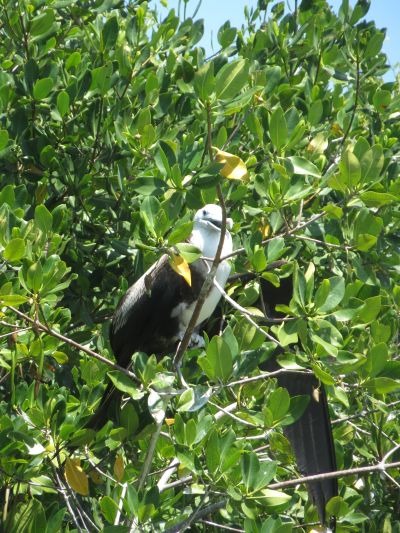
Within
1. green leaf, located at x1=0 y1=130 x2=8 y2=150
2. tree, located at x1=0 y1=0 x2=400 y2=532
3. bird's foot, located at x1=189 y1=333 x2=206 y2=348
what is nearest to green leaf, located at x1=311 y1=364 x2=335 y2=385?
tree, located at x1=0 y1=0 x2=400 y2=532

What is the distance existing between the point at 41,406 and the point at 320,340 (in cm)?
86

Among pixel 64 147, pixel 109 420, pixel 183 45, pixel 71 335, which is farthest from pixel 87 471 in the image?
pixel 183 45

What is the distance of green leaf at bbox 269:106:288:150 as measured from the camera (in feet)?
8.95

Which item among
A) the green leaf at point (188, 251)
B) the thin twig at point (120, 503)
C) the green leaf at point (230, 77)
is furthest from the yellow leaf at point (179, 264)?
the thin twig at point (120, 503)

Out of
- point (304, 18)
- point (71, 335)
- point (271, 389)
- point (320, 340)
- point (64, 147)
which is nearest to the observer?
point (320, 340)

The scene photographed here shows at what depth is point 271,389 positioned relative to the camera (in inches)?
116

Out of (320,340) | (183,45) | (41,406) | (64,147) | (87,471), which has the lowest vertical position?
(87,471)

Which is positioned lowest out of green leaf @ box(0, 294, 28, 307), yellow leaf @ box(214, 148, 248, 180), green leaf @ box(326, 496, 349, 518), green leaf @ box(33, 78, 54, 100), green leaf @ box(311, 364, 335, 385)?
green leaf @ box(326, 496, 349, 518)

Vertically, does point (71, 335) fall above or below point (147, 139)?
below

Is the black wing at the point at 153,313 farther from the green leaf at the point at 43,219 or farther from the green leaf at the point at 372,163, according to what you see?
the green leaf at the point at 372,163

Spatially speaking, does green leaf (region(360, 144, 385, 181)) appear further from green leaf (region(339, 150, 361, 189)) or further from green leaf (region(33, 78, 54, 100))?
green leaf (region(33, 78, 54, 100))

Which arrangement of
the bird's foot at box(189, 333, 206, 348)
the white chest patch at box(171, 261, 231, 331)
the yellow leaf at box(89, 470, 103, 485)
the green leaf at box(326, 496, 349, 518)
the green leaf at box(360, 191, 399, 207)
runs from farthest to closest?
1. the bird's foot at box(189, 333, 206, 348)
2. the white chest patch at box(171, 261, 231, 331)
3. the yellow leaf at box(89, 470, 103, 485)
4. the green leaf at box(326, 496, 349, 518)
5. the green leaf at box(360, 191, 399, 207)

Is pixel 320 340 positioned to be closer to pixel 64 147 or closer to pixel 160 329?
pixel 160 329

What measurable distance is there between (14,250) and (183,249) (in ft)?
1.46
